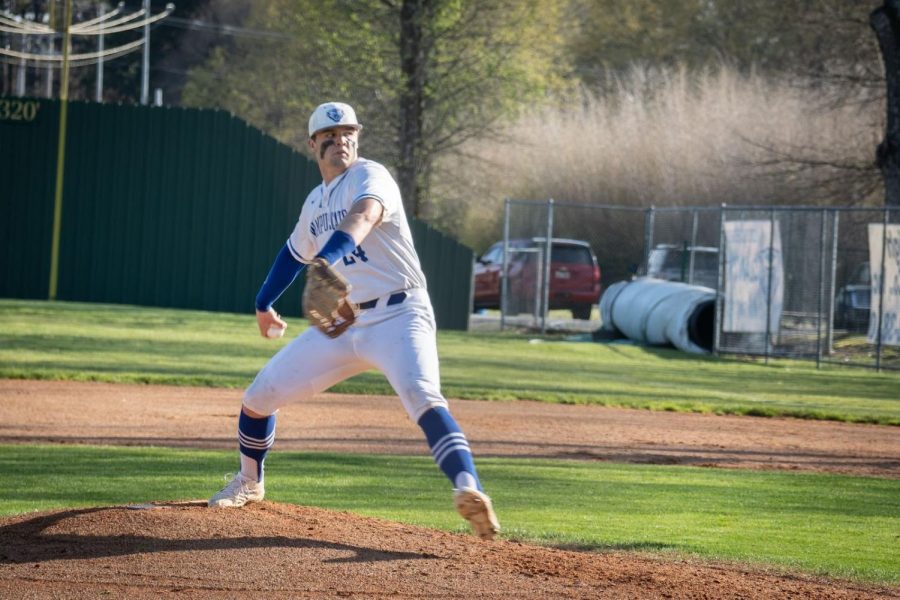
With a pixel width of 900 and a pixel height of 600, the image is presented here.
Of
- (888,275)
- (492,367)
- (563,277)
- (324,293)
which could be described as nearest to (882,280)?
(888,275)

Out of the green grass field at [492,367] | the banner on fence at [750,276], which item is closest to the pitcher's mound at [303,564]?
the green grass field at [492,367]

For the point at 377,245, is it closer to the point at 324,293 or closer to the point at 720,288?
the point at 324,293

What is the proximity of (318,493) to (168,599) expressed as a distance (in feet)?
9.67

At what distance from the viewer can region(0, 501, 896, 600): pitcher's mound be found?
4.79 metres

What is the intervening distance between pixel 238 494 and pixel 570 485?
302cm

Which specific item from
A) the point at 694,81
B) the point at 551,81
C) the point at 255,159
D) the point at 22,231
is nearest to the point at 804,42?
the point at 694,81

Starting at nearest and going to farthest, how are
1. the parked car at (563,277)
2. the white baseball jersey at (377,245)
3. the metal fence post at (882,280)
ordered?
the white baseball jersey at (377,245) < the metal fence post at (882,280) < the parked car at (563,277)

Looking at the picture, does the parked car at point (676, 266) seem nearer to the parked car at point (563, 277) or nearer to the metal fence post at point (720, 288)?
the parked car at point (563, 277)

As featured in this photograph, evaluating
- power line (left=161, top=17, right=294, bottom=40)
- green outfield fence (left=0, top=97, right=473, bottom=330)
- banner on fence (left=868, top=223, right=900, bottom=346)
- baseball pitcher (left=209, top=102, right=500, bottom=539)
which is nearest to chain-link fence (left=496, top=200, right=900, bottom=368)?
banner on fence (left=868, top=223, right=900, bottom=346)

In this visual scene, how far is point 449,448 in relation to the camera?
207 inches

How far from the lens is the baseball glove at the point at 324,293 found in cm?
513

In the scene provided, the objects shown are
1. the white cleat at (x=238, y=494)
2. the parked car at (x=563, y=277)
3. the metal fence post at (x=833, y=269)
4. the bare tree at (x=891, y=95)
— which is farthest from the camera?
the parked car at (x=563, y=277)

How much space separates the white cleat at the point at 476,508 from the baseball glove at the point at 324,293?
0.93 metres

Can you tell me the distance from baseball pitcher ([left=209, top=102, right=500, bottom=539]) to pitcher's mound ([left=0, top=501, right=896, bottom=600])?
301mm
